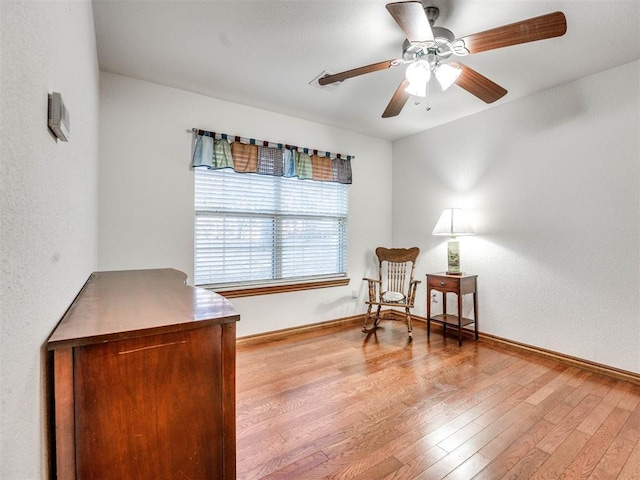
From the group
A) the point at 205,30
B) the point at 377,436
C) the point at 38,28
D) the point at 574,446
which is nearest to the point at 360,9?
the point at 205,30

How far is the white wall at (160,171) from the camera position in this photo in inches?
103

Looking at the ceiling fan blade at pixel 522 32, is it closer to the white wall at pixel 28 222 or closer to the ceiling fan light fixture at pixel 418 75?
the ceiling fan light fixture at pixel 418 75

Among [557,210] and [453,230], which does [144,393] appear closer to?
[453,230]

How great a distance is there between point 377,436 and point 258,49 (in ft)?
8.51

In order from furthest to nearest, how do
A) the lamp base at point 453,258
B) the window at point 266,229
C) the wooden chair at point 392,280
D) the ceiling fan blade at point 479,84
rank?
1. the wooden chair at point 392,280
2. the lamp base at point 453,258
3. the window at point 266,229
4. the ceiling fan blade at point 479,84

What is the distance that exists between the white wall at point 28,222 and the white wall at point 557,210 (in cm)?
344

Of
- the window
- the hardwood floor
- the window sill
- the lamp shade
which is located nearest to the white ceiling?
the window

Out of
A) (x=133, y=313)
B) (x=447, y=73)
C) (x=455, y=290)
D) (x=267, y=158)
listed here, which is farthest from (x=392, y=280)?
(x=133, y=313)

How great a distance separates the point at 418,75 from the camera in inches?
75.7

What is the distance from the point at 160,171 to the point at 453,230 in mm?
2872

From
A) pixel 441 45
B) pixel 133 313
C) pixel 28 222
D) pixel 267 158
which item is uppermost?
pixel 441 45

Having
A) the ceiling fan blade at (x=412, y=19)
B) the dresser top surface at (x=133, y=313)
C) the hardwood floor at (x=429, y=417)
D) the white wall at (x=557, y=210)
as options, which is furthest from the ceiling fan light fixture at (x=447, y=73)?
the hardwood floor at (x=429, y=417)

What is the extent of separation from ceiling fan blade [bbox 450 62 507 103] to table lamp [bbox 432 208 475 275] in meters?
1.35

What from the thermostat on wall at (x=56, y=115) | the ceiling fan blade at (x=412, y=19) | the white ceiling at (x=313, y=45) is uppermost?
the white ceiling at (x=313, y=45)
